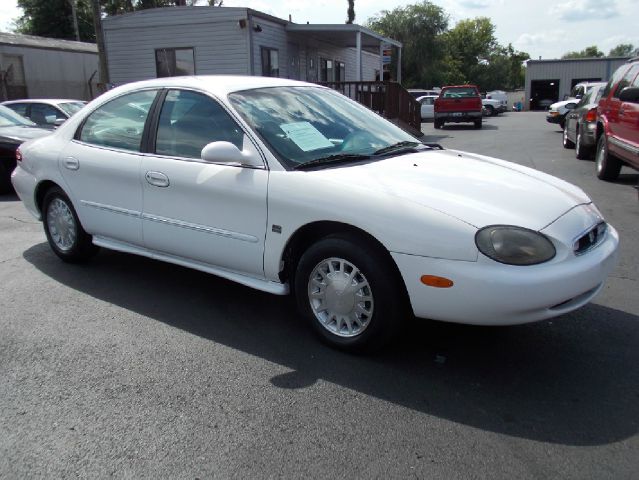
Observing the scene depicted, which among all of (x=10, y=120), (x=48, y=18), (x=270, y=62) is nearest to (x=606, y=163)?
(x=10, y=120)

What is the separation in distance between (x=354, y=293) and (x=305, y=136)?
1.15 metres

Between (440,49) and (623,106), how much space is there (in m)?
51.5

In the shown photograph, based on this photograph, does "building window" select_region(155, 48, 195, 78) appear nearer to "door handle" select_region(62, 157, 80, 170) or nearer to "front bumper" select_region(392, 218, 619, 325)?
"door handle" select_region(62, 157, 80, 170)

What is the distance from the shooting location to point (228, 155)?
3615mm

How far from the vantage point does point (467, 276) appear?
297 centimetres

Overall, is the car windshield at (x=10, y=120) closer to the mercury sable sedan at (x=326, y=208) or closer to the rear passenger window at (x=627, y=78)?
the mercury sable sedan at (x=326, y=208)

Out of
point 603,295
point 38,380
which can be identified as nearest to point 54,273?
point 38,380

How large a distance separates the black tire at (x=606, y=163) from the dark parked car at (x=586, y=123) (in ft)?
4.53

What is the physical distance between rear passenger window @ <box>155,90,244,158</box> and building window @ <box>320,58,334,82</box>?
18.9 meters

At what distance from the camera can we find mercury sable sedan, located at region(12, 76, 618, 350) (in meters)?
3.02

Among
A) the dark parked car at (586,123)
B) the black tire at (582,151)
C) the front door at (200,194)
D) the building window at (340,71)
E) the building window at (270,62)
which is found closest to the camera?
the front door at (200,194)

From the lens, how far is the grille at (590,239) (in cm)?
318

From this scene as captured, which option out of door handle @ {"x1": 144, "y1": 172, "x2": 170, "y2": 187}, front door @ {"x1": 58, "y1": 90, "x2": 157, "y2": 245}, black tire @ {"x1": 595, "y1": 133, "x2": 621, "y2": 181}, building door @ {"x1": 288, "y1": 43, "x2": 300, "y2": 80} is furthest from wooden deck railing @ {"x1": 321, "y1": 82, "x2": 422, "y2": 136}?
door handle @ {"x1": 144, "y1": 172, "x2": 170, "y2": 187}

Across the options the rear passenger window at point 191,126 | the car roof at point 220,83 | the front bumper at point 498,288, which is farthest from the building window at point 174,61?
the front bumper at point 498,288
